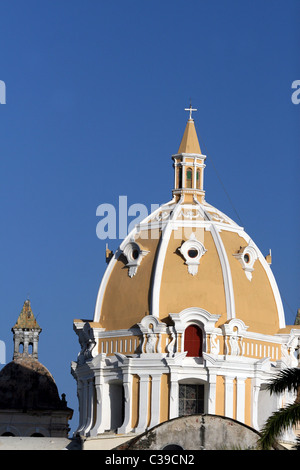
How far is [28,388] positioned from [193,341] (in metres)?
19.4

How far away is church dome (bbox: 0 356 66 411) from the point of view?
93438 mm

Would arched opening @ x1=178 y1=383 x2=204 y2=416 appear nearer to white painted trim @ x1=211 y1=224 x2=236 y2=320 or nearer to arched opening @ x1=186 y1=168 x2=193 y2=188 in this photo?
white painted trim @ x1=211 y1=224 x2=236 y2=320

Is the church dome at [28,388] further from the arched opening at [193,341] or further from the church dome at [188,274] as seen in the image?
the arched opening at [193,341]

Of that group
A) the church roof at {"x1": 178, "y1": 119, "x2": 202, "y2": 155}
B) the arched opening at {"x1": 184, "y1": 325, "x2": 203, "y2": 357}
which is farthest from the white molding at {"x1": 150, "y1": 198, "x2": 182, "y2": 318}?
the church roof at {"x1": 178, "y1": 119, "x2": 202, "y2": 155}

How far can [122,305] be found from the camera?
78688mm

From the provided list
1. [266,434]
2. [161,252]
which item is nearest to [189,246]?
[161,252]

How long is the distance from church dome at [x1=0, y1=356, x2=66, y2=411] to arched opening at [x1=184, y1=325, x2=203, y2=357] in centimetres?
1778

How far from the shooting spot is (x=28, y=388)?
9412cm

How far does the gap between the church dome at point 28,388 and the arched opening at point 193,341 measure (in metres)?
17.8
